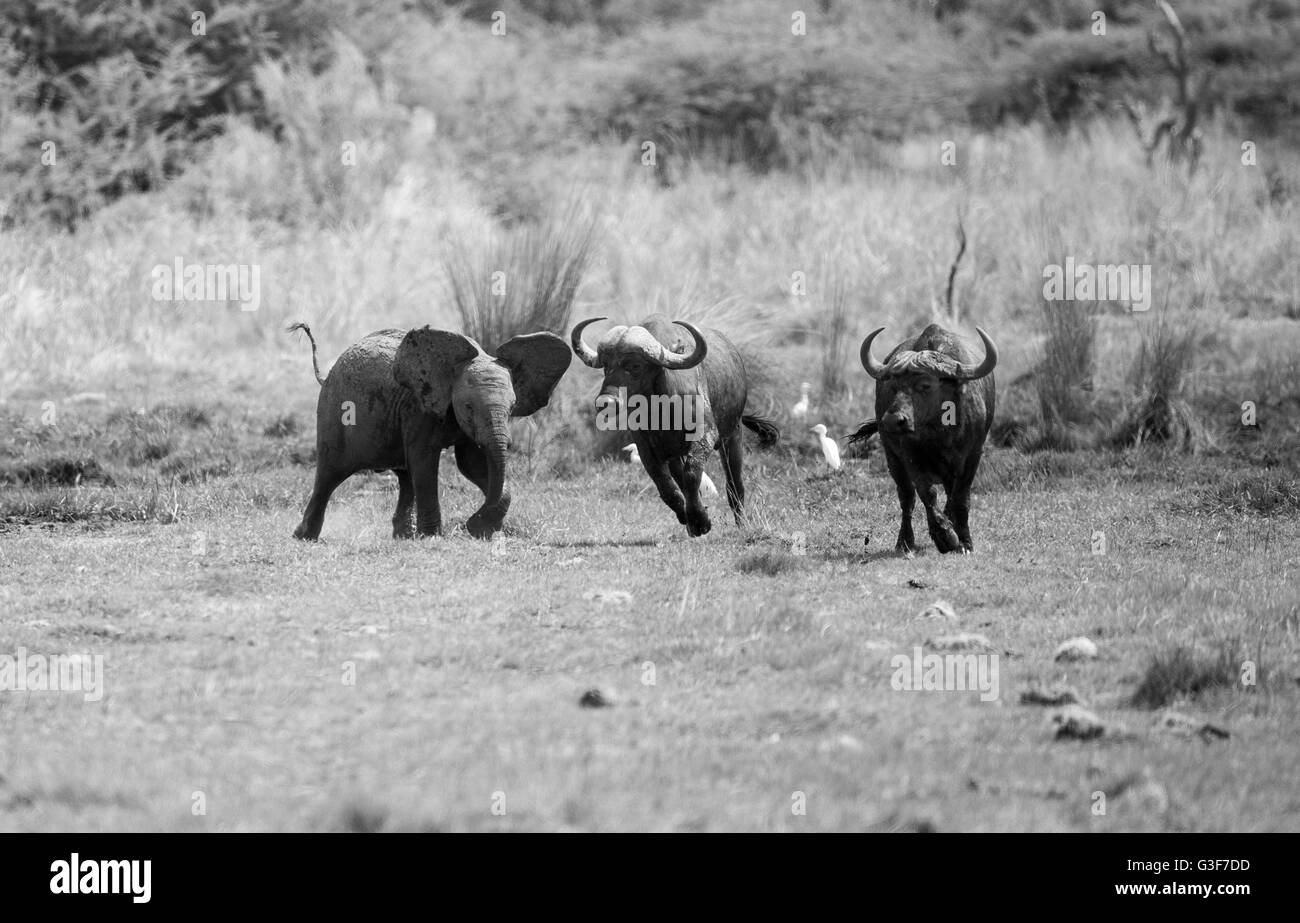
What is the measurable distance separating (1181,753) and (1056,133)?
23.7m

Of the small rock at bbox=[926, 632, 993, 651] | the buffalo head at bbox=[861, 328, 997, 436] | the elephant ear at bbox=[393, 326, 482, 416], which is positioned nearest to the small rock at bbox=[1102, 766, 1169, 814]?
the small rock at bbox=[926, 632, 993, 651]

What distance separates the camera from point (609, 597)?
34.5 ft

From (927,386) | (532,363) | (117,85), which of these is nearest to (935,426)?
(927,386)

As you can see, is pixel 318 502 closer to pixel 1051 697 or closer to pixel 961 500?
pixel 961 500

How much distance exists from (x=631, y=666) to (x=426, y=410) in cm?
416

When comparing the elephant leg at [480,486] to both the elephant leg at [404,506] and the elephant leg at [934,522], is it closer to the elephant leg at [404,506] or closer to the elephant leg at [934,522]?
the elephant leg at [404,506]

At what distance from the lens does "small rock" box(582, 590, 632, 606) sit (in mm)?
10445

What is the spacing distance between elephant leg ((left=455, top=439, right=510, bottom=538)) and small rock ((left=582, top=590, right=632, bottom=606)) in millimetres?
2133

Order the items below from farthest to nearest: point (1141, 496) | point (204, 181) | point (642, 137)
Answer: point (642, 137), point (204, 181), point (1141, 496)

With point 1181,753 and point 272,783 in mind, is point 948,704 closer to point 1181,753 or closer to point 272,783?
point 1181,753

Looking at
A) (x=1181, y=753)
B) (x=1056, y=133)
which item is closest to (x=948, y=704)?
(x=1181, y=753)

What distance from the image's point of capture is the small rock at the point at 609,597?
10.4 m

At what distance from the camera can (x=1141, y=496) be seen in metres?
14.7
